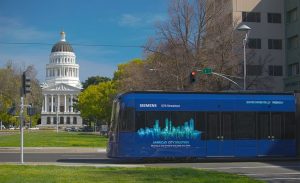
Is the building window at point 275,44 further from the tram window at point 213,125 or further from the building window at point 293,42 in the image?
the tram window at point 213,125

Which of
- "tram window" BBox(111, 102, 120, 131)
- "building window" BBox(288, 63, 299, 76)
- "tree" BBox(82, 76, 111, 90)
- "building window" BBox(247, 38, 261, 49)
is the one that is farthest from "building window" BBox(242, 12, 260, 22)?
"tree" BBox(82, 76, 111, 90)

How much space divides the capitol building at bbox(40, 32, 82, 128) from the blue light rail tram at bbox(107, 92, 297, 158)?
6547 inches

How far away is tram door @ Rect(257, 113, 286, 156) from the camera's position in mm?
23734

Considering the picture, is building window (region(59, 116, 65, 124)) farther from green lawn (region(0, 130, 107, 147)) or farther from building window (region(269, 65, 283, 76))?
building window (region(269, 65, 283, 76))

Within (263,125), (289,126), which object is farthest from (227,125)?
(289,126)

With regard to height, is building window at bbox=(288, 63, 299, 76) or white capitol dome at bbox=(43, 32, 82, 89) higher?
white capitol dome at bbox=(43, 32, 82, 89)

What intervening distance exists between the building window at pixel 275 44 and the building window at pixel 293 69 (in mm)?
3339

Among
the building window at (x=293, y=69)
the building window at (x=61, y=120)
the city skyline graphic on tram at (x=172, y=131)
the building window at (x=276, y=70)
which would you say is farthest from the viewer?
the building window at (x=61, y=120)

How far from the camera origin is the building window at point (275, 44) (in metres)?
71.1

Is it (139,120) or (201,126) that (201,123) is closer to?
(201,126)

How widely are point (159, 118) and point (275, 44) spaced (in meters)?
51.7

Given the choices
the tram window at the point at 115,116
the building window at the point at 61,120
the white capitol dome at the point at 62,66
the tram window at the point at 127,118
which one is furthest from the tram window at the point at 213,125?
the white capitol dome at the point at 62,66

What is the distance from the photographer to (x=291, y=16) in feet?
230

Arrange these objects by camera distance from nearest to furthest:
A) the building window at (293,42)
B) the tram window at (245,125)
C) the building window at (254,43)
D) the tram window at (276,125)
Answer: the tram window at (245,125) < the tram window at (276,125) < the building window at (293,42) < the building window at (254,43)
